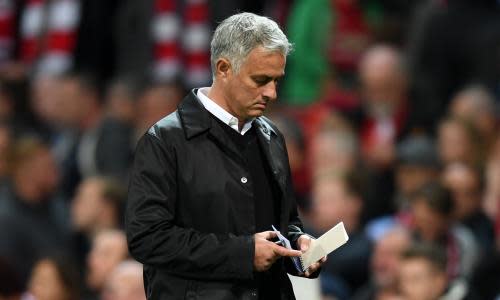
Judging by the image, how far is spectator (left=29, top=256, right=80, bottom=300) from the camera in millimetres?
7746

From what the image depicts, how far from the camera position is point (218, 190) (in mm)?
4434

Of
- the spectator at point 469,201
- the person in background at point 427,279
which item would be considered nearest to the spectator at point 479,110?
the spectator at point 469,201

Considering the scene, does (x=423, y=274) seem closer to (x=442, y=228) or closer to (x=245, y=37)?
(x=442, y=228)

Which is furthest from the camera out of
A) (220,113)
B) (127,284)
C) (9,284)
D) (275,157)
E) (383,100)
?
(383,100)

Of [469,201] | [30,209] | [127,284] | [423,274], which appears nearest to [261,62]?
[423,274]

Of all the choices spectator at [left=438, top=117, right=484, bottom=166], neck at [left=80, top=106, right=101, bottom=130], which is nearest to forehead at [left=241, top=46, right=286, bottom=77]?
spectator at [left=438, top=117, right=484, bottom=166]

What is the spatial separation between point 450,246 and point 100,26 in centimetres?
586

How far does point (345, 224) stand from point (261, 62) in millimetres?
4070

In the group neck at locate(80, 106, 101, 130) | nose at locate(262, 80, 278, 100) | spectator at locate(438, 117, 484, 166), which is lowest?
neck at locate(80, 106, 101, 130)

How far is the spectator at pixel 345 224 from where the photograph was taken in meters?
8.07

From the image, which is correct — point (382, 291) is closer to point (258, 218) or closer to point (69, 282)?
point (69, 282)

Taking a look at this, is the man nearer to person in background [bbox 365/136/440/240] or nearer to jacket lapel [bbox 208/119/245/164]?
jacket lapel [bbox 208/119/245/164]

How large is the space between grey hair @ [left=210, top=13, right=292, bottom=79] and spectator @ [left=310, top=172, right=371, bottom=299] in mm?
3571

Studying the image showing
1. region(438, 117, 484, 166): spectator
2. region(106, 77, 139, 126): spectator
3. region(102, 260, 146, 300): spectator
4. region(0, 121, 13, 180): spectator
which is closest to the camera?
region(102, 260, 146, 300): spectator
